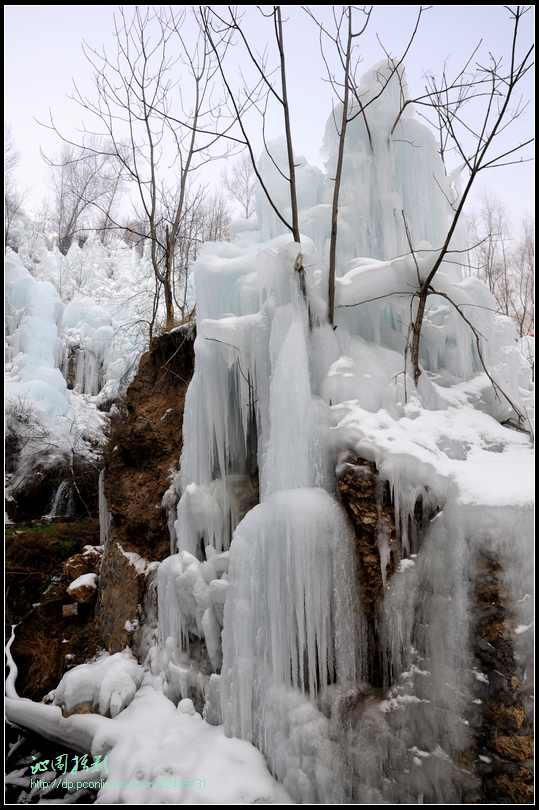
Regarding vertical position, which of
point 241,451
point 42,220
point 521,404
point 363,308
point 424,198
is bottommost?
point 241,451

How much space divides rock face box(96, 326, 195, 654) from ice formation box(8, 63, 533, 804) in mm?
607

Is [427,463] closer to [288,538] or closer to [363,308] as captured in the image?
[288,538]

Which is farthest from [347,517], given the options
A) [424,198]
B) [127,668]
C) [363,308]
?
[424,198]

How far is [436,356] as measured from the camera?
4.45m

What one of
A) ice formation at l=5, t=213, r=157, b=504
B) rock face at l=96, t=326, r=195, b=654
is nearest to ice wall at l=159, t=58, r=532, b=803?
rock face at l=96, t=326, r=195, b=654

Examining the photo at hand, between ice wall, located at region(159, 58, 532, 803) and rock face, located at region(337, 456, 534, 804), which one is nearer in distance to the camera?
rock face, located at region(337, 456, 534, 804)

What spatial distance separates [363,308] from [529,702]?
3.28m

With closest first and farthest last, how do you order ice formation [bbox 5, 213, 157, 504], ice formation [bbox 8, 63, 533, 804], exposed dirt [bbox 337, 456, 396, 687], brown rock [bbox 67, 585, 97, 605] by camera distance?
1. ice formation [bbox 8, 63, 533, 804]
2. exposed dirt [bbox 337, 456, 396, 687]
3. brown rock [bbox 67, 585, 97, 605]
4. ice formation [bbox 5, 213, 157, 504]

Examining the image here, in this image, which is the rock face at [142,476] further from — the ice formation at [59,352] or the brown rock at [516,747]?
the brown rock at [516,747]

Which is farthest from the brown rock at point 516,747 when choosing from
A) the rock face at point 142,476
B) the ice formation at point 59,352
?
the ice formation at point 59,352

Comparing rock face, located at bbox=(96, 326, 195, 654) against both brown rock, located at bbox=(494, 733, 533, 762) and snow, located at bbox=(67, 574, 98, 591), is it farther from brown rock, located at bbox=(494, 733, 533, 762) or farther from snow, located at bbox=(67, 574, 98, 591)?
brown rock, located at bbox=(494, 733, 533, 762)

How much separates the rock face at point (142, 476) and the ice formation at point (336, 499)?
61cm

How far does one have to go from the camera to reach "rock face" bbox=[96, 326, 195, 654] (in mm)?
5695

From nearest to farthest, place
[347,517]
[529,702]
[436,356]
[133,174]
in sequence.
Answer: [529,702]
[347,517]
[436,356]
[133,174]
